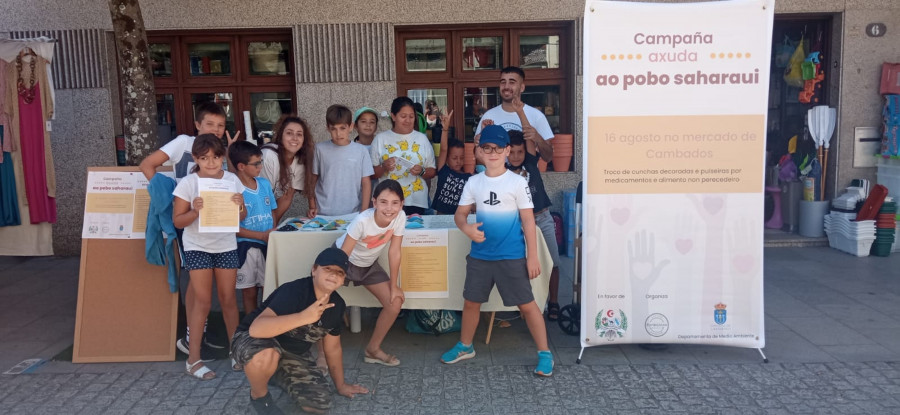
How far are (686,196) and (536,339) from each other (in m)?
1.31

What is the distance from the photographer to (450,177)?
5391 mm

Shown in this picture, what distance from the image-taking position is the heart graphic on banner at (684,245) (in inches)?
172

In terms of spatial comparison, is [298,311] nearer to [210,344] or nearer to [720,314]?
[210,344]

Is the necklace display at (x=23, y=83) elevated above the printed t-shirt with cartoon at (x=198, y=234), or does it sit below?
above

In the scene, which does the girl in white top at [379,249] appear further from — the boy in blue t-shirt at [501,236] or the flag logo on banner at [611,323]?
the flag logo on banner at [611,323]

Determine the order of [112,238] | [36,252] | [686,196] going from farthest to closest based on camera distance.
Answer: [36,252], [112,238], [686,196]

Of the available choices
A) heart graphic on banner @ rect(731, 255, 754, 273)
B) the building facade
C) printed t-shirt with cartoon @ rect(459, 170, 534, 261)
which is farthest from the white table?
the building facade

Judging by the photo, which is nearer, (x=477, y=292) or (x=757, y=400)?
(x=757, y=400)

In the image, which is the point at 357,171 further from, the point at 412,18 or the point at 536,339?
the point at 412,18

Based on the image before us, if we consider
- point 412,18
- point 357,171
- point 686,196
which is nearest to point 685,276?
point 686,196

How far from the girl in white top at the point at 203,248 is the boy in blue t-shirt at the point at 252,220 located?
0.13m

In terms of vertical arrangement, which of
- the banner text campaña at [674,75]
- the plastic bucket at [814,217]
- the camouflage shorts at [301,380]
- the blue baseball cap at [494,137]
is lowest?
the camouflage shorts at [301,380]

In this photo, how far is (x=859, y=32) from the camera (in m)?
7.83

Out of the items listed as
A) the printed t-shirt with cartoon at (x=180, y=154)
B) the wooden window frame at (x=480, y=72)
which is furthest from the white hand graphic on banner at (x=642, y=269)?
the wooden window frame at (x=480, y=72)
